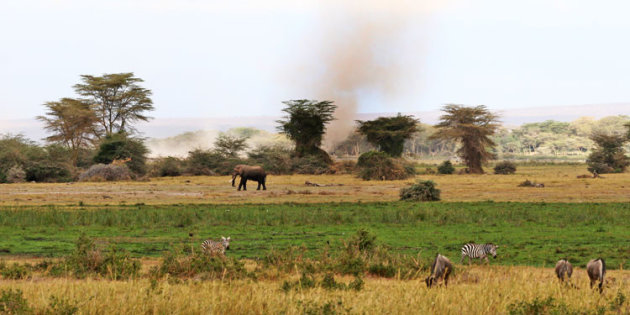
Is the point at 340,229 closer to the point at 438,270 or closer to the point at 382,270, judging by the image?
the point at 382,270

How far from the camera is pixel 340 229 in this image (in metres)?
22.0

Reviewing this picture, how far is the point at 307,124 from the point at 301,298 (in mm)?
61043

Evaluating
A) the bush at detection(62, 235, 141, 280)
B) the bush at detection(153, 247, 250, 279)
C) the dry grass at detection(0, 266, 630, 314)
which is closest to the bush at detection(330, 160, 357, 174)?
the bush at detection(62, 235, 141, 280)

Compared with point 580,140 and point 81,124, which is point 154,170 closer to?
point 81,124

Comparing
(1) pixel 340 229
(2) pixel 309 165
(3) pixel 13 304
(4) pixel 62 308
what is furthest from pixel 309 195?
(4) pixel 62 308

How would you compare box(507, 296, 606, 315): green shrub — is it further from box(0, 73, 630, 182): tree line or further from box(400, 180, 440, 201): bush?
box(0, 73, 630, 182): tree line

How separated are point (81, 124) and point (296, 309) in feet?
220

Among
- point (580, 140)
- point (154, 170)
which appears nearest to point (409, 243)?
point (154, 170)

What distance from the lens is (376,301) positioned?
9266 millimetres

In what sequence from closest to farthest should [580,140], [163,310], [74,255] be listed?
[163,310], [74,255], [580,140]

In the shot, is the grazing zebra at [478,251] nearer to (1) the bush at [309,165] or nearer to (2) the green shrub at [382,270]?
(2) the green shrub at [382,270]

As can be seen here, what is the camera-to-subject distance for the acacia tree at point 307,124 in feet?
231

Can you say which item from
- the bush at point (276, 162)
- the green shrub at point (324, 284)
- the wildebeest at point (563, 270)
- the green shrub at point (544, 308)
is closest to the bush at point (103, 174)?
the bush at point (276, 162)

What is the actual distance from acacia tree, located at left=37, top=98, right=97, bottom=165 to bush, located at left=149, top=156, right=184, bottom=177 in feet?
31.3
